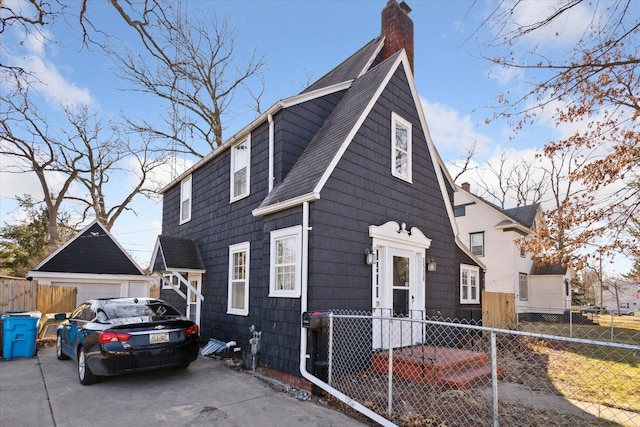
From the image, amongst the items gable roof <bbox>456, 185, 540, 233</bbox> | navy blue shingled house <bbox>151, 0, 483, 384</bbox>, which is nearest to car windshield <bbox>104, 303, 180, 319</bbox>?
navy blue shingled house <bbox>151, 0, 483, 384</bbox>

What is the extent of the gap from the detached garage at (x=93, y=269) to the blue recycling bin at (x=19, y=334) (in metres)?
6.10

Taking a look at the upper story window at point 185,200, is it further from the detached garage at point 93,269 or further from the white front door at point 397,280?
the white front door at point 397,280

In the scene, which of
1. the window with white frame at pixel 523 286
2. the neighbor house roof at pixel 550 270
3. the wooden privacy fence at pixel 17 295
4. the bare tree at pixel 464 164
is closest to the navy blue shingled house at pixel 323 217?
the wooden privacy fence at pixel 17 295

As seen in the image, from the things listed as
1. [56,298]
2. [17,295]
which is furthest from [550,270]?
[17,295]

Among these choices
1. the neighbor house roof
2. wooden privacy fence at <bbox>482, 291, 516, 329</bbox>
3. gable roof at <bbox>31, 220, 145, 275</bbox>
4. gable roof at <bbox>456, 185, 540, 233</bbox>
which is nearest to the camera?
wooden privacy fence at <bbox>482, 291, 516, 329</bbox>

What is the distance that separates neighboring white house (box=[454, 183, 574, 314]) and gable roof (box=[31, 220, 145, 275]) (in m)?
18.2

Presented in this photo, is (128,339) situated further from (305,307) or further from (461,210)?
(461,210)

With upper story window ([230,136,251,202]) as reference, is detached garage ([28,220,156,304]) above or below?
below

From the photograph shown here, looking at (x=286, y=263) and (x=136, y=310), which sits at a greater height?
(x=286, y=263)

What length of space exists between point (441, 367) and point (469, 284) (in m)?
8.00

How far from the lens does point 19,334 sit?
8984mm

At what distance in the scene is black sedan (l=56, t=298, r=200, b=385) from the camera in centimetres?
623

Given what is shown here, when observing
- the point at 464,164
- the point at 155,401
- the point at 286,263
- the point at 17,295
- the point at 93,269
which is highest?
the point at 464,164

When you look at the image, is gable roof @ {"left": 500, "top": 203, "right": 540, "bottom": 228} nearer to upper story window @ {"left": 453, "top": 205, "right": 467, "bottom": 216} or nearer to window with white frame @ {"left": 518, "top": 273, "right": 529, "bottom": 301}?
upper story window @ {"left": 453, "top": 205, "right": 467, "bottom": 216}
